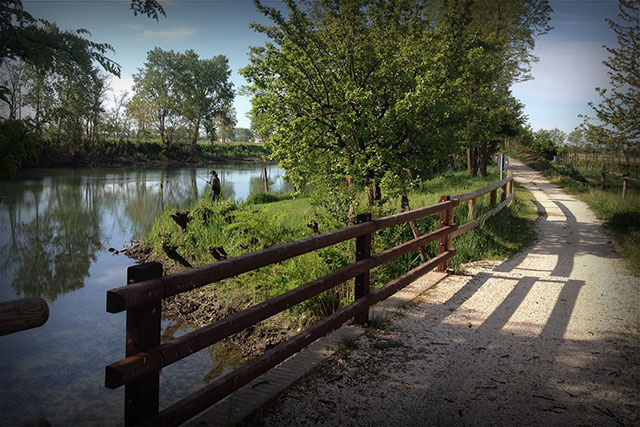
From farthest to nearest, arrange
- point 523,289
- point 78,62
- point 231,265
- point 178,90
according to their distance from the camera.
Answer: point 178,90 < point 78,62 < point 523,289 < point 231,265

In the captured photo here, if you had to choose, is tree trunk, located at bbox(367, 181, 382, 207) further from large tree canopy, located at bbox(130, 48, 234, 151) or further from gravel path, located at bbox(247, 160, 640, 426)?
large tree canopy, located at bbox(130, 48, 234, 151)

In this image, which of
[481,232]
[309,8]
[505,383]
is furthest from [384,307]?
[309,8]

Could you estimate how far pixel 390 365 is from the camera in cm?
385

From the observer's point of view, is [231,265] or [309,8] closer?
[231,265]

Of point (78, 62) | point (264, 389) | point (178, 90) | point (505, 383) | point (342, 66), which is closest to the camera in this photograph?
point (264, 389)

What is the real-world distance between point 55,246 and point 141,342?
52.0ft

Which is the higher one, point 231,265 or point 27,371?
point 231,265

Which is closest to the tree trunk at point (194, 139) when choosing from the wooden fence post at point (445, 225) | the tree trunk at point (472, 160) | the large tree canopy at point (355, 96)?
the tree trunk at point (472, 160)

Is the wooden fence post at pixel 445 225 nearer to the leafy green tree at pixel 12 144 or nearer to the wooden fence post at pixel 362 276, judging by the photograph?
the wooden fence post at pixel 362 276

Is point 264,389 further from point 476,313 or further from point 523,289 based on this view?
point 523,289

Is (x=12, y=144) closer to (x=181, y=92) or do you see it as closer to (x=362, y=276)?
(x=362, y=276)

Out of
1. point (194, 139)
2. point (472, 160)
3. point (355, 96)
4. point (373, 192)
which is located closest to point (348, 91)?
point (355, 96)

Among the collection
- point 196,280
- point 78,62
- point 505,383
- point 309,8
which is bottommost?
point 505,383

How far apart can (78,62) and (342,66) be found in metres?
5.79
